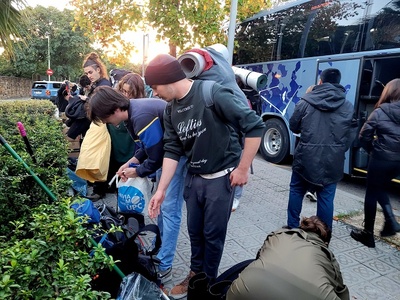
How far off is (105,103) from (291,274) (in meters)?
1.82

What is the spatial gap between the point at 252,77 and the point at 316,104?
125 centimetres

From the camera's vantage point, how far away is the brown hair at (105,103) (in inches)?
98.7

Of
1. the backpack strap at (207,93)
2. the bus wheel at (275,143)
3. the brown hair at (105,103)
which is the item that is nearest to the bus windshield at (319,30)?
the bus wheel at (275,143)

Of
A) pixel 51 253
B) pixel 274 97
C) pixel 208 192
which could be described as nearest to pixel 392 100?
pixel 208 192

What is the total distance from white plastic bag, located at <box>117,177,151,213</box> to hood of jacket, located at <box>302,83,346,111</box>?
1.84 m

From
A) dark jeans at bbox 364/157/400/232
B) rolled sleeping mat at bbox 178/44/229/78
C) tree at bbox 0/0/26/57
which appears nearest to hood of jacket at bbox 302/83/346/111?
dark jeans at bbox 364/157/400/232

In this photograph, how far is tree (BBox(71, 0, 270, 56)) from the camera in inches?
256

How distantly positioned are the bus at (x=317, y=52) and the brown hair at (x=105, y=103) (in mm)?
4280

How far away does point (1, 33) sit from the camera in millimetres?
4082

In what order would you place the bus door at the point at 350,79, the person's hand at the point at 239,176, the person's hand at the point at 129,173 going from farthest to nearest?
the bus door at the point at 350,79 → the person's hand at the point at 129,173 → the person's hand at the point at 239,176

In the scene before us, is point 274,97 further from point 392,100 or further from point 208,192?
point 208,192

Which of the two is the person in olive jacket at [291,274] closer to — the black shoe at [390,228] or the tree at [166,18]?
the black shoe at [390,228]

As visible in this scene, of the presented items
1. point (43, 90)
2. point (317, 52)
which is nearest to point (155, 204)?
point (317, 52)

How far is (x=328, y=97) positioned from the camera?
318 centimetres
